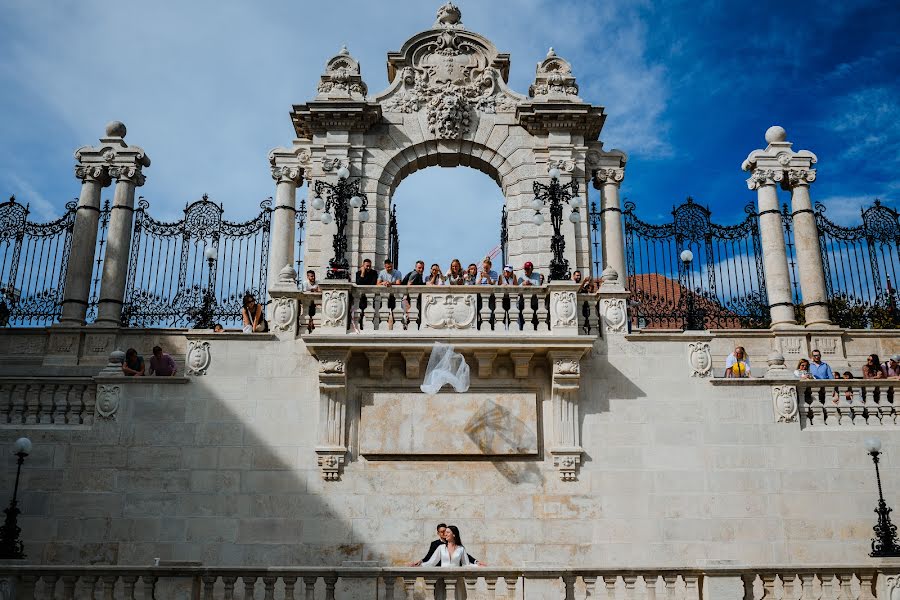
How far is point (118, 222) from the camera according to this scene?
2225 centimetres

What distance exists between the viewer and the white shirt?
13.4 meters

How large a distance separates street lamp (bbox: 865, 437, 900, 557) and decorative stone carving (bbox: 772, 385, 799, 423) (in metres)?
1.42

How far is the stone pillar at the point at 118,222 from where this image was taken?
21531 mm

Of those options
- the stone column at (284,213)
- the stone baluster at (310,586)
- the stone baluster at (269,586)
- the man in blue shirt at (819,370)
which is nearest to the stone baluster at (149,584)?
the stone baluster at (269,586)

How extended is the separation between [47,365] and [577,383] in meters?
12.8

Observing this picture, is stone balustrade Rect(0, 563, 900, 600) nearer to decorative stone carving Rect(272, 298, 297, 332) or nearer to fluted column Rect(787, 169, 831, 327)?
decorative stone carving Rect(272, 298, 297, 332)

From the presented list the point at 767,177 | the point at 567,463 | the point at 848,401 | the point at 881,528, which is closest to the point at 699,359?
the point at 848,401

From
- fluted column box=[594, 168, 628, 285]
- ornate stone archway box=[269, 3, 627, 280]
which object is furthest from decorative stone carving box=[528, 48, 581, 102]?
fluted column box=[594, 168, 628, 285]

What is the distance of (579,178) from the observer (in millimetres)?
21641

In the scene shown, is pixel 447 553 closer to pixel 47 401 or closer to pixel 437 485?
pixel 437 485

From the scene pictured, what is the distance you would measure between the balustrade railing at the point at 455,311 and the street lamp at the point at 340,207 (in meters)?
0.79

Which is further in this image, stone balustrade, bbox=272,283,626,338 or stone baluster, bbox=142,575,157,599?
stone balustrade, bbox=272,283,626,338

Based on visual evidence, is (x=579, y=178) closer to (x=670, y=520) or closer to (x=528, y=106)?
(x=528, y=106)

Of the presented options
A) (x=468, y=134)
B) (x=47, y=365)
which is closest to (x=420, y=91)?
(x=468, y=134)
